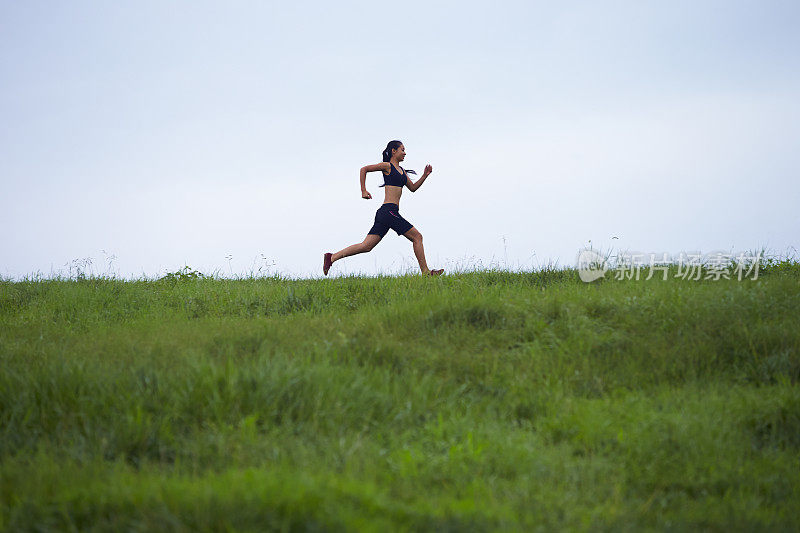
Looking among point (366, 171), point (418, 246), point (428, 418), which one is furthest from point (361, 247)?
point (428, 418)

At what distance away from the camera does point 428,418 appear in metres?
4.50

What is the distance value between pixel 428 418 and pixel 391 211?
20.7 ft

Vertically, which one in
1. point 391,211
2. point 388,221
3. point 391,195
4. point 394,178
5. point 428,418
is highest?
point 394,178

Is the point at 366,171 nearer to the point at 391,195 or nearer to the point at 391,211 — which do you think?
the point at 391,195

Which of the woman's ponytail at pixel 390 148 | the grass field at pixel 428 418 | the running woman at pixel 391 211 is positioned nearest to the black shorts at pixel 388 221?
the running woman at pixel 391 211

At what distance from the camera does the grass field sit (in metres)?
3.00

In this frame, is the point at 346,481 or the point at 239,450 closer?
the point at 346,481

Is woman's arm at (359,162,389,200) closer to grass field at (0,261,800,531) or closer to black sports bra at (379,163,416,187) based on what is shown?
black sports bra at (379,163,416,187)

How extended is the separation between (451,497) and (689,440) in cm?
202

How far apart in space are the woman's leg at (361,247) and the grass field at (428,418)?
3117 millimetres

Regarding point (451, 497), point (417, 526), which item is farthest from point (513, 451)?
point (417, 526)

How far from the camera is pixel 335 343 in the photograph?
5.77 m

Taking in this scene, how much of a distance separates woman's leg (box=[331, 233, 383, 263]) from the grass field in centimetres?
312

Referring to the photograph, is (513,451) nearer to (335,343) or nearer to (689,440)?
(689,440)
